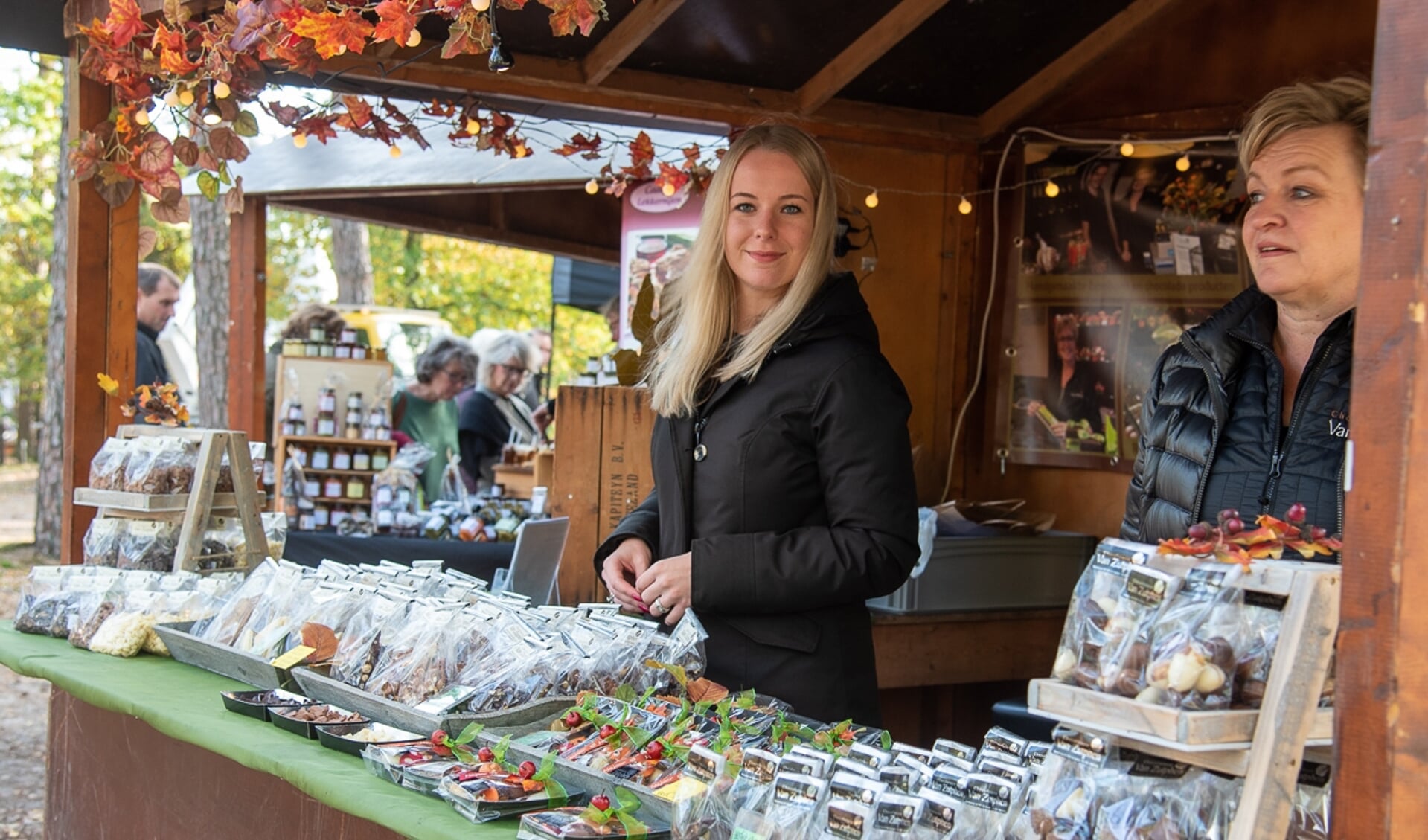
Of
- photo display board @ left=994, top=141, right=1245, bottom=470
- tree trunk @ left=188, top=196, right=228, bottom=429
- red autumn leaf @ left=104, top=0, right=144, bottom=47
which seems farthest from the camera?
tree trunk @ left=188, top=196, right=228, bottom=429

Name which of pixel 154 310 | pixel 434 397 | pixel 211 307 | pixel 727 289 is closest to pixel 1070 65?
pixel 727 289

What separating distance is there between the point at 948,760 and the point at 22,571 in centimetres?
1194

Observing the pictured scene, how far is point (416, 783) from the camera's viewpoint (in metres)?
2.04

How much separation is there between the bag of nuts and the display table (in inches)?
167

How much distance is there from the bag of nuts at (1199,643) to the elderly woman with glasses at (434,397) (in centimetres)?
707

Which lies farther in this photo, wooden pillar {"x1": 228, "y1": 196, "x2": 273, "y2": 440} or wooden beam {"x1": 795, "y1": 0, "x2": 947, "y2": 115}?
wooden pillar {"x1": 228, "y1": 196, "x2": 273, "y2": 440}

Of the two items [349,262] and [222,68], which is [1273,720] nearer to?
[222,68]

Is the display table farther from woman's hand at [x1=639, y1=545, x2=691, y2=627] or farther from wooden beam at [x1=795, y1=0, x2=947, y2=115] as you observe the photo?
woman's hand at [x1=639, y1=545, x2=691, y2=627]

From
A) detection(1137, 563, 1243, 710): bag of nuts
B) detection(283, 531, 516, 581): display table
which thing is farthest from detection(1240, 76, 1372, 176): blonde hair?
detection(283, 531, 516, 581): display table

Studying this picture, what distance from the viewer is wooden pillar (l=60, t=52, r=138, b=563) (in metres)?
3.89

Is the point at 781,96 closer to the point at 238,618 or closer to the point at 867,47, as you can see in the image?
the point at 867,47

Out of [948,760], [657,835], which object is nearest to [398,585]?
[657,835]

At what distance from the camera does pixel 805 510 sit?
2572mm

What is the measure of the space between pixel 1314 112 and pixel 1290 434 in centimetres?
50
